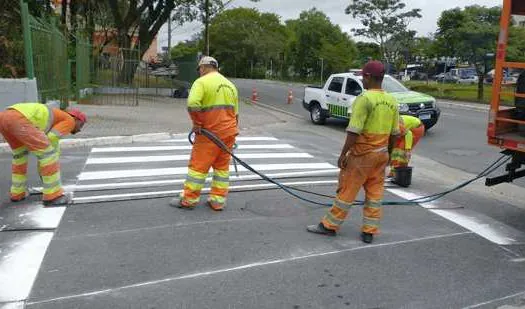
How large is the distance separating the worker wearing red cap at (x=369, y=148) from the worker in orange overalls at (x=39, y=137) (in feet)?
10.5

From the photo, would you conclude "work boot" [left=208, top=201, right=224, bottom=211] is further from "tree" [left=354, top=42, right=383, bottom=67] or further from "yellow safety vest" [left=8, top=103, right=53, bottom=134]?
"tree" [left=354, top=42, right=383, bottom=67]

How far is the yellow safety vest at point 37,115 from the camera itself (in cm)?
641

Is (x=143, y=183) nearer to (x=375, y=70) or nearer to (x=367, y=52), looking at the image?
(x=375, y=70)

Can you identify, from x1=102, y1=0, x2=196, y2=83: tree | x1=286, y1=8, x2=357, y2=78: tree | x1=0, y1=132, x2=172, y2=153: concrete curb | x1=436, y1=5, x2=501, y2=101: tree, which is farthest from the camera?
x1=286, y1=8, x2=357, y2=78: tree

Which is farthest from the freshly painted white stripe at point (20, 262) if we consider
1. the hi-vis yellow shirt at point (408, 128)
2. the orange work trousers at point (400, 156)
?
the hi-vis yellow shirt at point (408, 128)

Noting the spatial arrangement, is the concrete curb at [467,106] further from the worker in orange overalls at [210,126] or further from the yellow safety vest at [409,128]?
the worker in orange overalls at [210,126]

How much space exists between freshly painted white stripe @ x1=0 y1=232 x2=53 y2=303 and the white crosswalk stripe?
1.45m

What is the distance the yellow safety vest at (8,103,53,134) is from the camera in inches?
252

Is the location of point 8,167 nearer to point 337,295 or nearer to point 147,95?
point 337,295

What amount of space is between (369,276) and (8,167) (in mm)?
6356

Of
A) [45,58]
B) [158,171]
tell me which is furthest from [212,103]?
[45,58]

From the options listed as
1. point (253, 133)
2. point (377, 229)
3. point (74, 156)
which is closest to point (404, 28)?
point (253, 133)

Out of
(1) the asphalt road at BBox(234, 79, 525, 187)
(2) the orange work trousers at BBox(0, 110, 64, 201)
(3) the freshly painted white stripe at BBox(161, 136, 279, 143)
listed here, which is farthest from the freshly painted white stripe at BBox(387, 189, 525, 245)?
(3) the freshly painted white stripe at BBox(161, 136, 279, 143)

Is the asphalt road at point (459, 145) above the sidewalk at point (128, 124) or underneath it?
underneath
